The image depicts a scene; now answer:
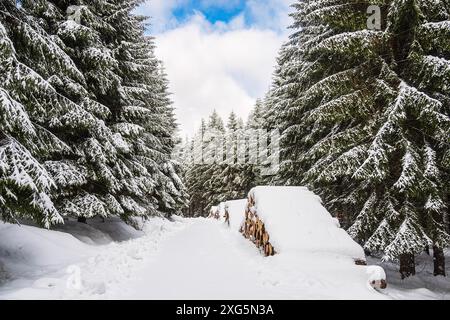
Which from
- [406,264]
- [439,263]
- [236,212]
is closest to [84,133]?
[236,212]

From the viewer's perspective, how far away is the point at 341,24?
414 inches

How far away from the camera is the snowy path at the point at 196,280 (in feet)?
18.5

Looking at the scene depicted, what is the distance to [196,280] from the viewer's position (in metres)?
6.64

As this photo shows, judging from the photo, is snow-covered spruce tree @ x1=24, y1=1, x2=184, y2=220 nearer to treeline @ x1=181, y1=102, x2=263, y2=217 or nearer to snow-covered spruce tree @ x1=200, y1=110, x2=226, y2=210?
treeline @ x1=181, y1=102, x2=263, y2=217

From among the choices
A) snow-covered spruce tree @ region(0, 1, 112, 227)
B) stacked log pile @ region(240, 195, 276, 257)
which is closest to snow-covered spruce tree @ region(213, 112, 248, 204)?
stacked log pile @ region(240, 195, 276, 257)

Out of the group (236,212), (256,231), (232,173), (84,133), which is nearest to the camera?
(256,231)

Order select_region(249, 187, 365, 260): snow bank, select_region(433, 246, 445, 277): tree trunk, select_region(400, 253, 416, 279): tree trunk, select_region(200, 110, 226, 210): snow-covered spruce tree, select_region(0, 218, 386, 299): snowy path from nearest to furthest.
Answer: select_region(0, 218, 386, 299): snowy path → select_region(249, 187, 365, 260): snow bank → select_region(400, 253, 416, 279): tree trunk → select_region(433, 246, 445, 277): tree trunk → select_region(200, 110, 226, 210): snow-covered spruce tree

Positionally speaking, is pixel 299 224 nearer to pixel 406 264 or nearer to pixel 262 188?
pixel 262 188

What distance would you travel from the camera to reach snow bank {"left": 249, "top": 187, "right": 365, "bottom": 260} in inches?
320

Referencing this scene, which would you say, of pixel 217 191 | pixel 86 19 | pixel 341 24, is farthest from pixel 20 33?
pixel 217 191

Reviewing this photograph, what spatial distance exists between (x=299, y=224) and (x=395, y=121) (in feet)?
13.0

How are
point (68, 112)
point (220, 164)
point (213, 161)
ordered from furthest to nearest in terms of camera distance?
point (213, 161), point (220, 164), point (68, 112)

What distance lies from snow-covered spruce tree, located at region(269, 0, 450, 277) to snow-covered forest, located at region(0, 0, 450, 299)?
42 mm
